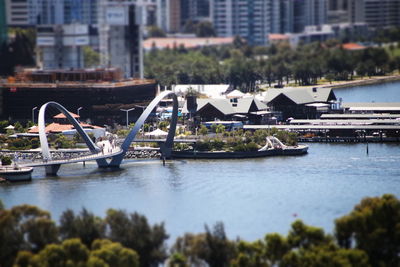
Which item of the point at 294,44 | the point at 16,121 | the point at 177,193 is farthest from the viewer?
the point at 294,44

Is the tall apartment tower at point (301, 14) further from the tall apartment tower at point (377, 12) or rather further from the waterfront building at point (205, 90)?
the waterfront building at point (205, 90)

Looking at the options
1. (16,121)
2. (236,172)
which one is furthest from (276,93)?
(236,172)

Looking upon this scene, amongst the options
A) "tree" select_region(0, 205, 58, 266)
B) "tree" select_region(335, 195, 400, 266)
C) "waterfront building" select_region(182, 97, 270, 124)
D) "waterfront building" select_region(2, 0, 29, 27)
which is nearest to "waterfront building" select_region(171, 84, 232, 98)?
"waterfront building" select_region(182, 97, 270, 124)

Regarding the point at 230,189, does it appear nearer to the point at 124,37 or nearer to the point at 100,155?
the point at 100,155

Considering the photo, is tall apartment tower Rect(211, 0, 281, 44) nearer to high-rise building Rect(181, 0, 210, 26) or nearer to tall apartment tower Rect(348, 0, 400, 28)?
high-rise building Rect(181, 0, 210, 26)

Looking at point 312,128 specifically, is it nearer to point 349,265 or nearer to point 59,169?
point 59,169
